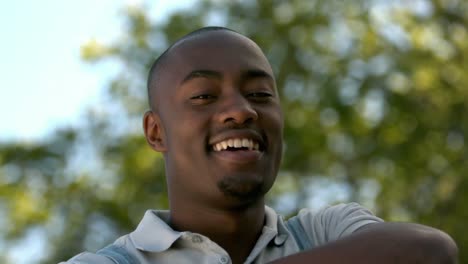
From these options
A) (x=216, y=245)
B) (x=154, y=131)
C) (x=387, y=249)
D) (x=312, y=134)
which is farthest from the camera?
(x=312, y=134)

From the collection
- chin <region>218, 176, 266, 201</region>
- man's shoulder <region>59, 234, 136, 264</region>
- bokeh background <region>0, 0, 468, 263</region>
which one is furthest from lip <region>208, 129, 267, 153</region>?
bokeh background <region>0, 0, 468, 263</region>

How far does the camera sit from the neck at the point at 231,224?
266 centimetres

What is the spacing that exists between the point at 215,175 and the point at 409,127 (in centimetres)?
1288

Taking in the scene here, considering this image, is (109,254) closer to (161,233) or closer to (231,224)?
(161,233)

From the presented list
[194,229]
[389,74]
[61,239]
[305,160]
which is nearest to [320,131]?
[305,160]

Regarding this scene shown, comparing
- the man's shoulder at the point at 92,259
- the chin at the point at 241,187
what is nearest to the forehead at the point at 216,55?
the chin at the point at 241,187

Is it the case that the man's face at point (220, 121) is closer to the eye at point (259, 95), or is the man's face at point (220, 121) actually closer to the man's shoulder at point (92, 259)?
the eye at point (259, 95)

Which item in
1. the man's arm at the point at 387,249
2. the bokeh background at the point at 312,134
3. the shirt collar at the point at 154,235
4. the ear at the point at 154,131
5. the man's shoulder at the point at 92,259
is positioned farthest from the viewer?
the bokeh background at the point at 312,134

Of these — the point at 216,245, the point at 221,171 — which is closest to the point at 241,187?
the point at 221,171

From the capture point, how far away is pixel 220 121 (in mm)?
2596

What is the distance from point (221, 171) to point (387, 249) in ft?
1.74

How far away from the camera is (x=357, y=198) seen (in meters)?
14.8

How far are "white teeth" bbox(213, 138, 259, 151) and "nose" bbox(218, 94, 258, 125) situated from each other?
0.16ft

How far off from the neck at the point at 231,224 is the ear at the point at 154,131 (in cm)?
23
